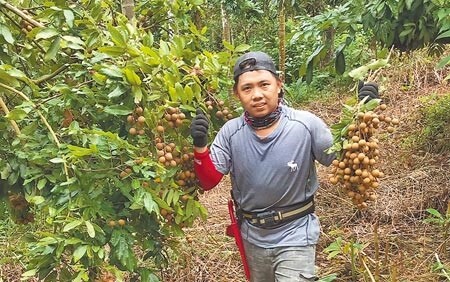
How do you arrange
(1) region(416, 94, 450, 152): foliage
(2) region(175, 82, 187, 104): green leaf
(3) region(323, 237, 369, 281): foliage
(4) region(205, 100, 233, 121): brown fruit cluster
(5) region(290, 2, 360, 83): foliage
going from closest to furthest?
(2) region(175, 82, 187, 104): green leaf → (4) region(205, 100, 233, 121): brown fruit cluster → (3) region(323, 237, 369, 281): foliage → (5) region(290, 2, 360, 83): foliage → (1) region(416, 94, 450, 152): foliage

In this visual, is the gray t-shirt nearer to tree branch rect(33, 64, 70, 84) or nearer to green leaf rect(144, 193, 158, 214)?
green leaf rect(144, 193, 158, 214)

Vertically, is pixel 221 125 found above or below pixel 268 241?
above

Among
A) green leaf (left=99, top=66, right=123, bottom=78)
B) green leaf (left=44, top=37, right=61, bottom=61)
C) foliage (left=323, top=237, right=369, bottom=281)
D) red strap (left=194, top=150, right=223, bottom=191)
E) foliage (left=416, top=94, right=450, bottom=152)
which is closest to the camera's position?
green leaf (left=99, top=66, right=123, bottom=78)

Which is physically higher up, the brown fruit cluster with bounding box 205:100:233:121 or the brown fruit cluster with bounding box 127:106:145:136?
the brown fruit cluster with bounding box 127:106:145:136

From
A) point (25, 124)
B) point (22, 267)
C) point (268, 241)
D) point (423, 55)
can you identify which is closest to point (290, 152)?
point (268, 241)

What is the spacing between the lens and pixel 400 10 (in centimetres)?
351

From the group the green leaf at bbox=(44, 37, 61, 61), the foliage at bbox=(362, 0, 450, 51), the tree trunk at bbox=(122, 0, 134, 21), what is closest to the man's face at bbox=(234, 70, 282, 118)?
the green leaf at bbox=(44, 37, 61, 61)

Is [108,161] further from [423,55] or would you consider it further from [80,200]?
[423,55]

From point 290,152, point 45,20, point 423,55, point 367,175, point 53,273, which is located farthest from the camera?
point 423,55

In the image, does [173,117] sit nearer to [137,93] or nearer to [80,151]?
[137,93]

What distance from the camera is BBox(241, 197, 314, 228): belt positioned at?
2.68 meters

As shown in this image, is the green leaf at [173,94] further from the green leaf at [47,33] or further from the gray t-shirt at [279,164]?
the green leaf at [47,33]

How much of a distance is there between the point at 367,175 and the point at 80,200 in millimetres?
1122

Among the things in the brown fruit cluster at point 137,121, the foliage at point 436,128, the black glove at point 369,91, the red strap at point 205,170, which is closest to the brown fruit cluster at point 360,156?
the black glove at point 369,91
